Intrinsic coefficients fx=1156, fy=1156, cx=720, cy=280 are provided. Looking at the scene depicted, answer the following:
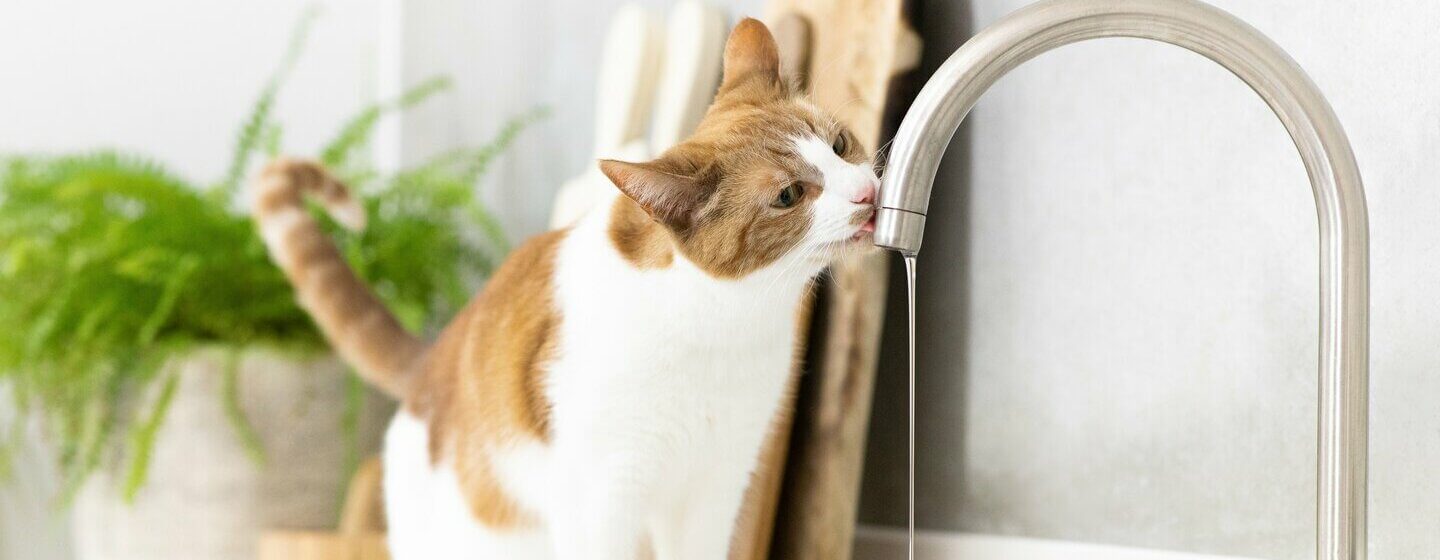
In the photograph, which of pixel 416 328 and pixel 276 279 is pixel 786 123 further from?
pixel 276 279

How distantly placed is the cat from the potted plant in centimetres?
44

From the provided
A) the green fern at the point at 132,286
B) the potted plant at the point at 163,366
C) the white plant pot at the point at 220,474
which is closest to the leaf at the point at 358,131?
the green fern at the point at 132,286

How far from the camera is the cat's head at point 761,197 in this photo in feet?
1.99

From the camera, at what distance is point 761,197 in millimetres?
622

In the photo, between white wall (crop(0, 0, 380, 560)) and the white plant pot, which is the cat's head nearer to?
the white plant pot

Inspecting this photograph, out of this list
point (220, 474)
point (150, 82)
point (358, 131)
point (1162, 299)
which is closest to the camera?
point (1162, 299)

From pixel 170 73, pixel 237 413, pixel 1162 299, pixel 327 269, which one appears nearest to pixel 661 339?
pixel 1162 299

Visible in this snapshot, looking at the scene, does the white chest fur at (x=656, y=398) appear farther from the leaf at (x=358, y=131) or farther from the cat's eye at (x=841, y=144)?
the leaf at (x=358, y=131)

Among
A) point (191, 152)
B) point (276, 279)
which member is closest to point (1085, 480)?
point (276, 279)

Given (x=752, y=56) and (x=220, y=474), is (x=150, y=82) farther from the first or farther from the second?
(x=752, y=56)

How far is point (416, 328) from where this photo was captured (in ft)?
3.97

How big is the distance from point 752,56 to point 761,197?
0.12 meters

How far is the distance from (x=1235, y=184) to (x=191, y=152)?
4.21ft

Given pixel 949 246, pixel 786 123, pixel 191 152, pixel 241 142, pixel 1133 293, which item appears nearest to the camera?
pixel 786 123
